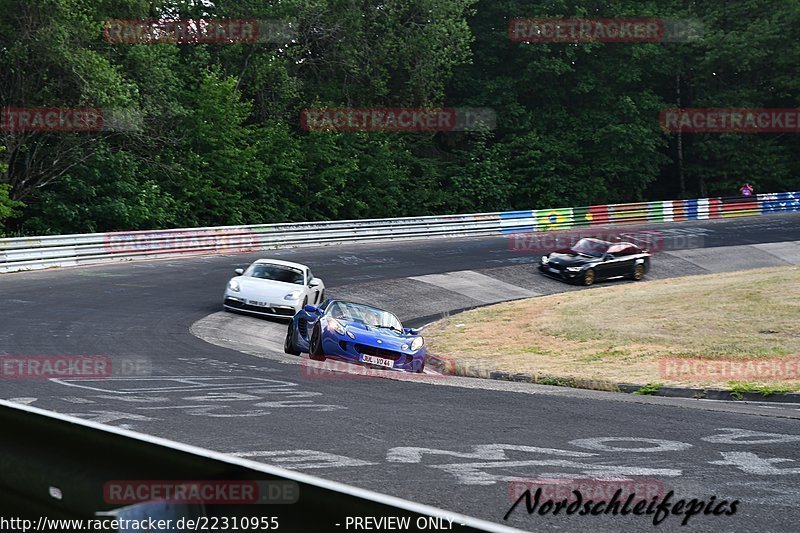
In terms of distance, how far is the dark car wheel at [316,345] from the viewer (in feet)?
52.9

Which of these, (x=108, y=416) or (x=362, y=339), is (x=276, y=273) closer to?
(x=362, y=339)

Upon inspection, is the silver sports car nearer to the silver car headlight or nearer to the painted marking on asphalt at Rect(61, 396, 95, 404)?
the silver car headlight

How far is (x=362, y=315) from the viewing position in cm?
1703

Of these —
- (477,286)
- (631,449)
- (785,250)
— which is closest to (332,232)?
(477,286)

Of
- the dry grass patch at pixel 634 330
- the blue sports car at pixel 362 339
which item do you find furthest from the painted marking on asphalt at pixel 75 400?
the dry grass patch at pixel 634 330

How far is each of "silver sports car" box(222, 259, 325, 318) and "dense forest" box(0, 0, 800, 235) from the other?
13456 millimetres

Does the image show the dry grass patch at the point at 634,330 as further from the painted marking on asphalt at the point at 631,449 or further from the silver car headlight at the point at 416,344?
the painted marking on asphalt at the point at 631,449

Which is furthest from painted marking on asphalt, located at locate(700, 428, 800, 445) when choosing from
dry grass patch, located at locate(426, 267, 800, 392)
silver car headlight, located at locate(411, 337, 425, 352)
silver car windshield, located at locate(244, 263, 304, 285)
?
silver car windshield, located at locate(244, 263, 304, 285)

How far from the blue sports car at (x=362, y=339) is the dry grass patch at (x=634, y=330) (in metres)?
1.90

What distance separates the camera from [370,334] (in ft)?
52.9

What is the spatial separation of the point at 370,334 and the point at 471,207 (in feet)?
126

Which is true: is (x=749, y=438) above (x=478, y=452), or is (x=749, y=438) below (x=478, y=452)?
below

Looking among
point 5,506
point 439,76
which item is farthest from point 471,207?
point 5,506

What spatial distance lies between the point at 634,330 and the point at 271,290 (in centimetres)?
831
